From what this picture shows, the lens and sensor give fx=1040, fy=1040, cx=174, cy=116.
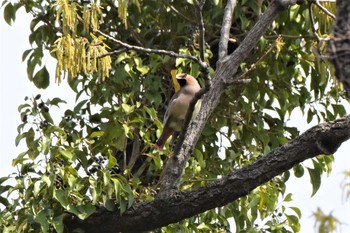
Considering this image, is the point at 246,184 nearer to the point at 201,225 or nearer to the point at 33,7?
the point at 201,225

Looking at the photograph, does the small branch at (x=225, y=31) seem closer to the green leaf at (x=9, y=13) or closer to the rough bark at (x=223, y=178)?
the rough bark at (x=223, y=178)

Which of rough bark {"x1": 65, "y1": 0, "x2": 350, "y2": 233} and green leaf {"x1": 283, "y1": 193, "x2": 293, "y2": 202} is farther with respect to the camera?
green leaf {"x1": 283, "y1": 193, "x2": 293, "y2": 202}

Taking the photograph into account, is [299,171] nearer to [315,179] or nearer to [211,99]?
[315,179]

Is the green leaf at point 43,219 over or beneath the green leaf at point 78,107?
beneath

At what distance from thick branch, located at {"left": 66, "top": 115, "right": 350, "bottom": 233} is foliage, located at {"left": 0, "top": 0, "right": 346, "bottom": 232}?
0.08 metres

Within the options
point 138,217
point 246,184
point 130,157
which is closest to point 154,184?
point 130,157

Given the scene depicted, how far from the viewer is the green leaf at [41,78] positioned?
5.28 m

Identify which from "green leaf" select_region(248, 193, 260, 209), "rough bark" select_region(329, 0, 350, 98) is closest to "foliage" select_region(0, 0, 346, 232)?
"green leaf" select_region(248, 193, 260, 209)

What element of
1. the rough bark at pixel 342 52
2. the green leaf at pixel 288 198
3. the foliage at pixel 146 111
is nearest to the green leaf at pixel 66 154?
the foliage at pixel 146 111

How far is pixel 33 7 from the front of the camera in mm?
5051

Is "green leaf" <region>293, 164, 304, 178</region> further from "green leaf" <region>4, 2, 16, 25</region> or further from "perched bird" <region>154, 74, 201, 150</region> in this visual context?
"green leaf" <region>4, 2, 16, 25</region>

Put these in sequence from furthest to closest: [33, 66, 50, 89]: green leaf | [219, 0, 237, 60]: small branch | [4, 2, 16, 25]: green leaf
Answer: [33, 66, 50, 89]: green leaf → [4, 2, 16, 25]: green leaf → [219, 0, 237, 60]: small branch

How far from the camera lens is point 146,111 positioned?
480 centimetres

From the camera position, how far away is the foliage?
4.38 metres
